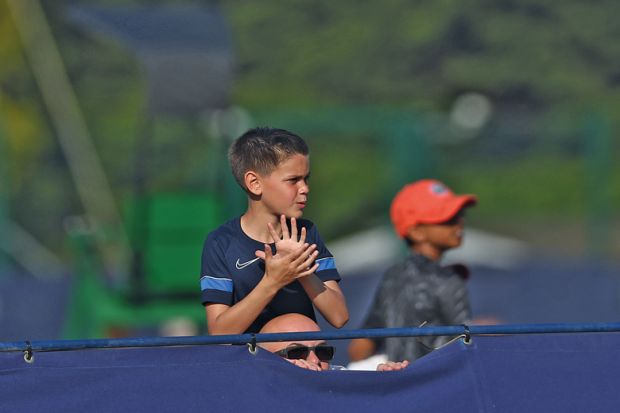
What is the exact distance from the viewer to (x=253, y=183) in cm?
443

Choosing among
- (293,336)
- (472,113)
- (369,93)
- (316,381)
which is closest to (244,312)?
(293,336)

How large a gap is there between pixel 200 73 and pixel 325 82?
7.92m

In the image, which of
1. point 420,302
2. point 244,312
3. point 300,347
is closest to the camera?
point 244,312

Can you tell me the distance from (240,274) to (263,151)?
397 mm

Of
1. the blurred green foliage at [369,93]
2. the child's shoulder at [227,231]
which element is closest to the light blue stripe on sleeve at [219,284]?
the child's shoulder at [227,231]

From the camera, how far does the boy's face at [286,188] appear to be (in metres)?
4.38

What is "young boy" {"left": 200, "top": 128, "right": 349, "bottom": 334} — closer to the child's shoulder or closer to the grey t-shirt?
the child's shoulder

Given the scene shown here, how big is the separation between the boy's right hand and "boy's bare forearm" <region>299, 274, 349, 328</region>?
4.7 inches

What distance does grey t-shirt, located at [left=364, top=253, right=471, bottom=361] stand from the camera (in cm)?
529

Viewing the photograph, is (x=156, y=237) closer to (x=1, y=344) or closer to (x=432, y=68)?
(x=432, y=68)

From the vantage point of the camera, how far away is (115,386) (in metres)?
4.04

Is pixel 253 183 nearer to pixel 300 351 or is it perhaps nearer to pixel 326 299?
pixel 326 299

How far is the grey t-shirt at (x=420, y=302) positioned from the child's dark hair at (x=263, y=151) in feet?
3.64

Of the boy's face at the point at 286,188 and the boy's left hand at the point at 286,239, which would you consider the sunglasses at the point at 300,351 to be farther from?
the boy's face at the point at 286,188
